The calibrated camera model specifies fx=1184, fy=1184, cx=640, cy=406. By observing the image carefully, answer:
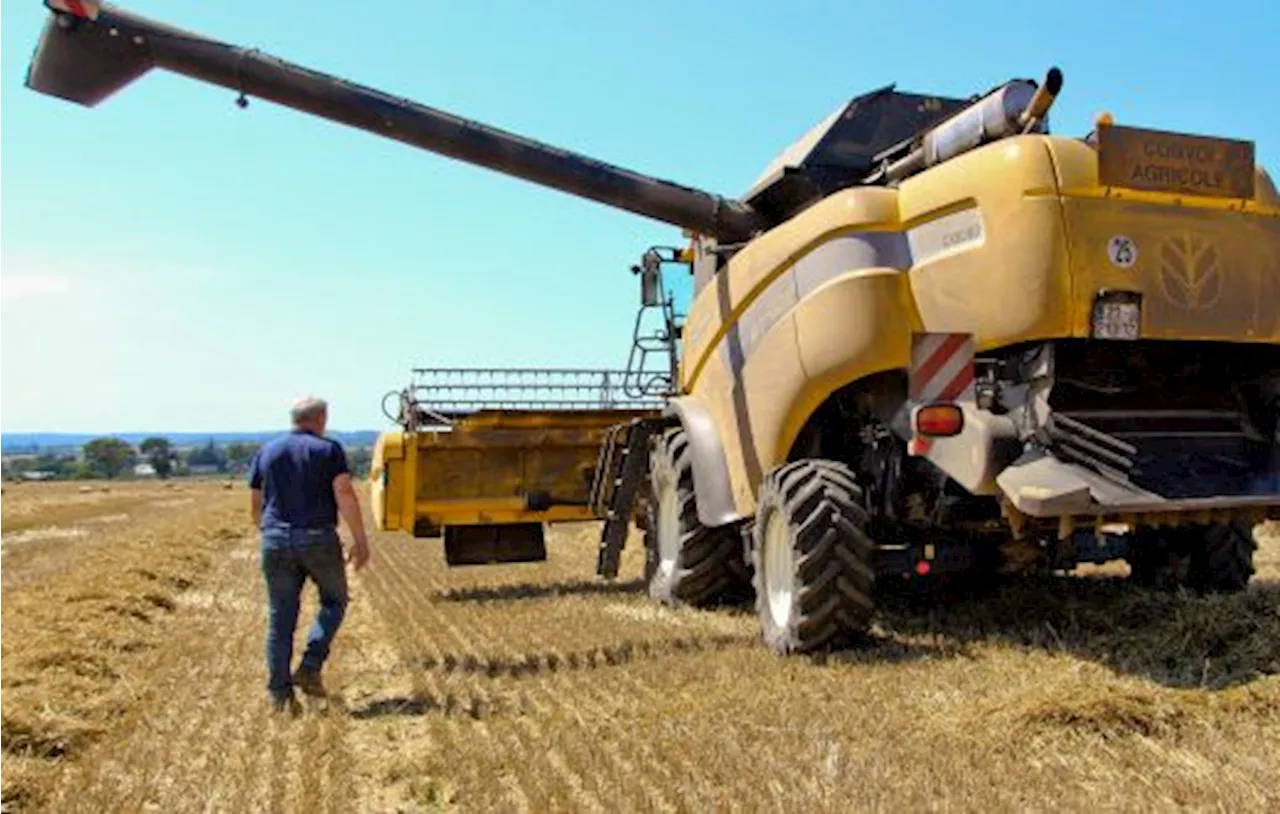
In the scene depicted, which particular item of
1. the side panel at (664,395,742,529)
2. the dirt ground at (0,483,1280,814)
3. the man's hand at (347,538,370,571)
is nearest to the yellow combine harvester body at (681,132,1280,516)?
the side panel at (664,395,742,529)

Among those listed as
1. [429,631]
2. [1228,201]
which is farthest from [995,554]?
[429,631]

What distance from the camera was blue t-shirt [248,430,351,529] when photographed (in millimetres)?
5945

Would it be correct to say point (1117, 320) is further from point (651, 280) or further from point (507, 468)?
point (507, 468)

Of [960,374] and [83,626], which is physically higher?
[960,374]

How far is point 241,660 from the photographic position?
729cm

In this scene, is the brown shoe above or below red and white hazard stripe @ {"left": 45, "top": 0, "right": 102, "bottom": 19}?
below

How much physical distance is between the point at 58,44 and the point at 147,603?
14.4 feet

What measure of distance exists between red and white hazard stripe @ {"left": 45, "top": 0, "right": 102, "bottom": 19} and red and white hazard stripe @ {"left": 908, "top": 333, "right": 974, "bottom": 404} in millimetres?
5996

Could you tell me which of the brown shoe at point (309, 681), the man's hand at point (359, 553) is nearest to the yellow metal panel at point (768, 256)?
the man's hand at point (359, 553)

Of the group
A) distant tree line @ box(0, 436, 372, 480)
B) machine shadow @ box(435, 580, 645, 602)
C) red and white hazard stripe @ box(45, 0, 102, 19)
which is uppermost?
red and white hazard stripe @ box(45, 0, 102, 19)

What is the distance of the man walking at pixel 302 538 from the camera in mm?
5863

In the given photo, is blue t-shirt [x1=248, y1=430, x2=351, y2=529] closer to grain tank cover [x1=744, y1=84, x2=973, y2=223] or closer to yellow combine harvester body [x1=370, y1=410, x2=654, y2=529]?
grain tank cover [x1=744, y1=84, x2=973, y2=223]

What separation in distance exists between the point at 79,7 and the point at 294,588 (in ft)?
15.4

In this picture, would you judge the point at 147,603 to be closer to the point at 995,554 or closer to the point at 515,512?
the point at 515,512
